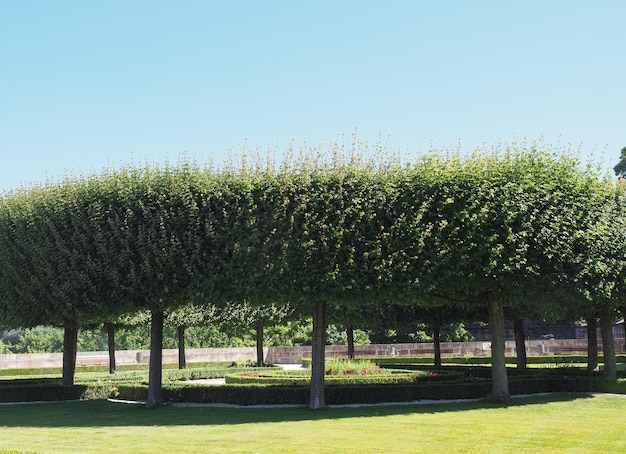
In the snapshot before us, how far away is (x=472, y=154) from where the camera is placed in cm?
2234

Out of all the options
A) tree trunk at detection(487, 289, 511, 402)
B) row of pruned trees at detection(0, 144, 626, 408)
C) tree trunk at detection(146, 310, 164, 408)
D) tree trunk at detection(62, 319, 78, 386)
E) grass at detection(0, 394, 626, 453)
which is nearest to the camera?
grass at detection(0, 394, 626, 453)

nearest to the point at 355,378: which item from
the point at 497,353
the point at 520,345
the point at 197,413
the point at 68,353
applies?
the point at 497,353

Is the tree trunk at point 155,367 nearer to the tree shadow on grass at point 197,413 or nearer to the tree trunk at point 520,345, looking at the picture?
the tree shadow on grass at point 197,413

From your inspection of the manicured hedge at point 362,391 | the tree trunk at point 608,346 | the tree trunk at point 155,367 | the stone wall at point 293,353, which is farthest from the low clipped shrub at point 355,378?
the stone wall at point 293,353

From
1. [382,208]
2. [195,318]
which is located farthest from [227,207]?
[195,318]

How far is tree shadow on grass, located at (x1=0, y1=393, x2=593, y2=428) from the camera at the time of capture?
19094 millimetres

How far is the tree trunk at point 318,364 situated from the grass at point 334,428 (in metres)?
0.50

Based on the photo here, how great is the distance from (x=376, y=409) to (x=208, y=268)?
674cm

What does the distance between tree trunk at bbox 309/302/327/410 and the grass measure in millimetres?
501

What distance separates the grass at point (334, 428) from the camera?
45.6 feet

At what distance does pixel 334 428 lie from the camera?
16.6 m

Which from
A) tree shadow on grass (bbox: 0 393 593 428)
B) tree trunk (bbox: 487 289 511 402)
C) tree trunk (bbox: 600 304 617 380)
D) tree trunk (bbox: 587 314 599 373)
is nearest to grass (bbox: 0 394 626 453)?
tree shadow on grass (bbox: 0 393 593 428)

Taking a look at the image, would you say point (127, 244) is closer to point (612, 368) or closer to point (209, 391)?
point (209, 391)

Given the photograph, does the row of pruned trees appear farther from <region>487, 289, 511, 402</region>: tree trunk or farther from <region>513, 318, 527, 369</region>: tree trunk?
<region>513, 318, 527, 369</region>: tree trunk
